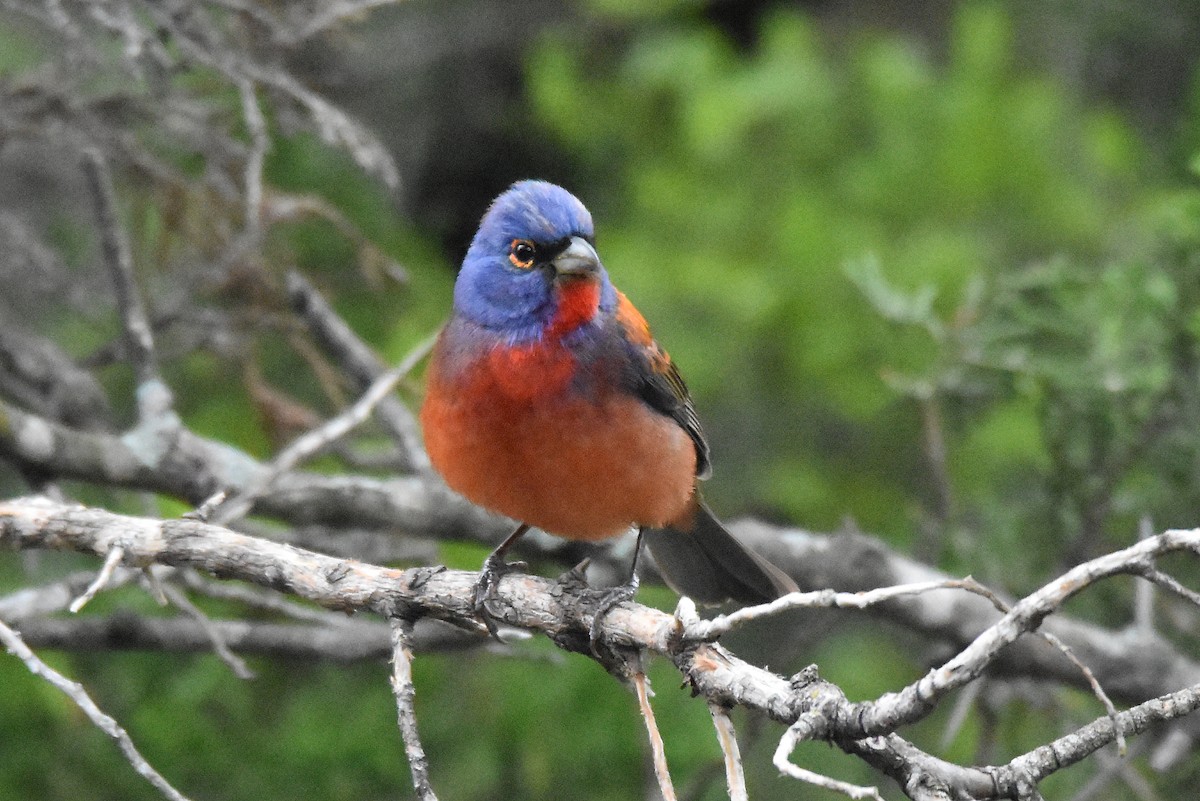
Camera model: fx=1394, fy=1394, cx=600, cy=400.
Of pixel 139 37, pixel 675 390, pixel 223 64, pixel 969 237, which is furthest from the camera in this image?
pixel 969 237

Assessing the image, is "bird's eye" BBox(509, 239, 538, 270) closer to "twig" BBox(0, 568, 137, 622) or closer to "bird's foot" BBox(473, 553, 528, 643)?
"bird's foot" BBox(473, 553, 528, 643)

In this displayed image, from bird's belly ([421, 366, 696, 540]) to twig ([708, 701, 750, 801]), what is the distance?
110 centimetres

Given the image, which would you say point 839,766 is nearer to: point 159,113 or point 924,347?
point 924,347

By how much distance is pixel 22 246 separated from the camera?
4383 millimetres

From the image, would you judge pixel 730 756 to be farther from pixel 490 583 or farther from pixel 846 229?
pixel 846 229

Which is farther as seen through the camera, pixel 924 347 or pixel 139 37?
pixel 924 347

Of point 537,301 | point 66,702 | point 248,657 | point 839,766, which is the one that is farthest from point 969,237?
point 66,702

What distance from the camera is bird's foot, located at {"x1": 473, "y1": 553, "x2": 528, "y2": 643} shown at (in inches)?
115

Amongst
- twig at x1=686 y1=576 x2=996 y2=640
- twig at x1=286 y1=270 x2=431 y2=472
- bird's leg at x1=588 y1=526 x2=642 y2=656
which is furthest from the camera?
twig at x1=286 y1=270 x2=431 y2=472

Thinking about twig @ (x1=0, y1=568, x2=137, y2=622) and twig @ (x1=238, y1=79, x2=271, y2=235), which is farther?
twig @ (x1=238, y1=79, x2=271, y2=235)

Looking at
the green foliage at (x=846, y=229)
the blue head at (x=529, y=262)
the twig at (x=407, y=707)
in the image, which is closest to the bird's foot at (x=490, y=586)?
the twig at (x=407, y=707)

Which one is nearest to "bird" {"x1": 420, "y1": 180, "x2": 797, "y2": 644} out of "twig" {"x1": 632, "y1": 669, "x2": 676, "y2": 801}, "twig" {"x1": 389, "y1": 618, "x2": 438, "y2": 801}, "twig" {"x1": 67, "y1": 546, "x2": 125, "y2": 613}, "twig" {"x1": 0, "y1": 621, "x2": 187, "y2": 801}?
"twig" {"x1": 389, "y1": 618, "x2": 438, "y2": 801}

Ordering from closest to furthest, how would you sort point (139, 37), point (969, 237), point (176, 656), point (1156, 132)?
point (139, 37) → point (176, 656) → point (969, 237) → point (1156, 132)

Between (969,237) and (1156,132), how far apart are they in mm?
1342
